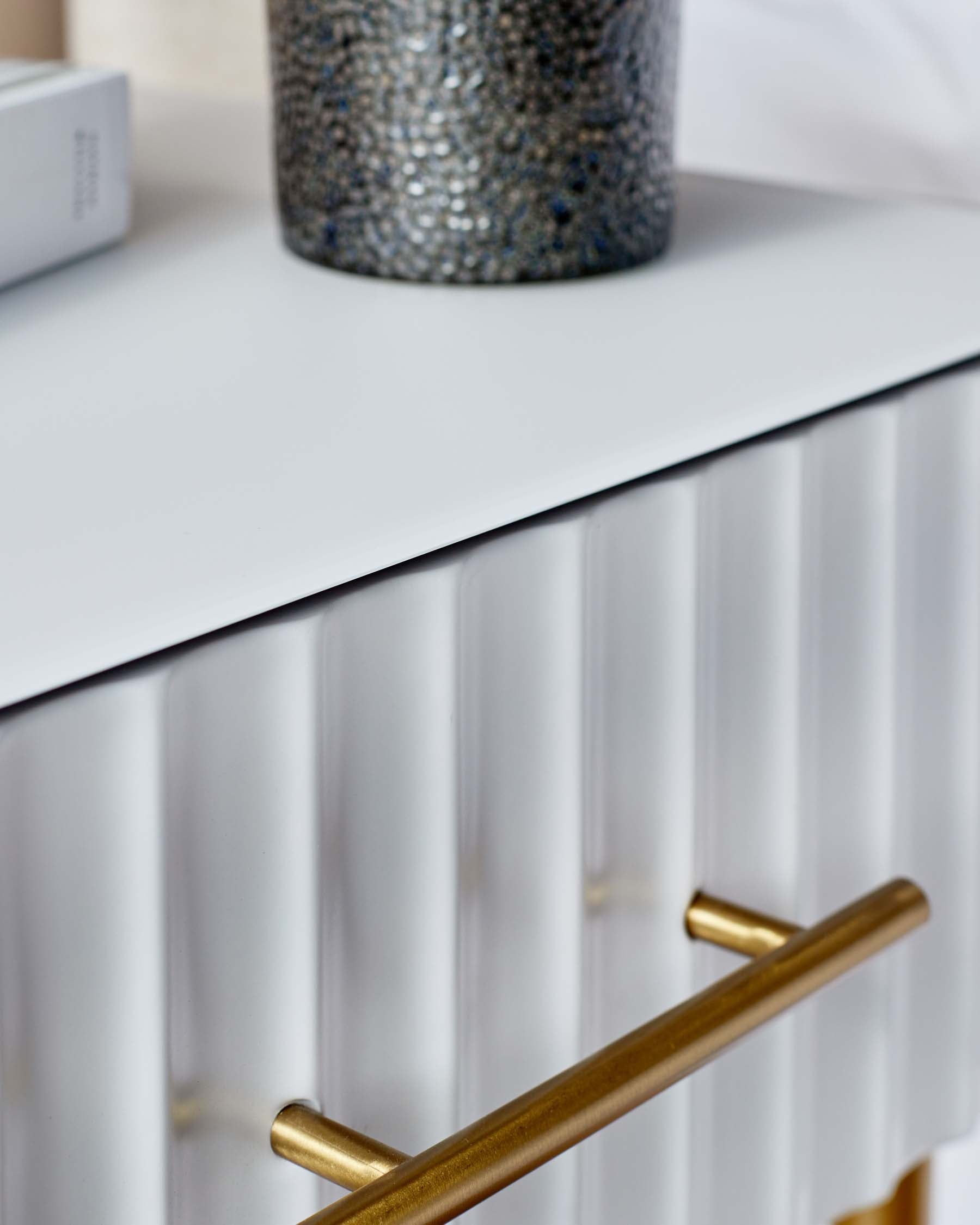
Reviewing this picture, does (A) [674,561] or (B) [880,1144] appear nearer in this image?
(A) [674,561]

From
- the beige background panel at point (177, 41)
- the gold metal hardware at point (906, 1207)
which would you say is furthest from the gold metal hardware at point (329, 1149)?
the beige background panel at point (177, 41)

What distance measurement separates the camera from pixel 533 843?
31 centimetres

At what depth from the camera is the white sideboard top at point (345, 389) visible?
25 centimetres

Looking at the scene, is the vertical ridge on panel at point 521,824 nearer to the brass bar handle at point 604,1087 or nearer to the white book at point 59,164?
the brass bar handle at point 604,1087

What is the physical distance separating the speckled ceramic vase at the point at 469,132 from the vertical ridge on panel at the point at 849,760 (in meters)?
0.11

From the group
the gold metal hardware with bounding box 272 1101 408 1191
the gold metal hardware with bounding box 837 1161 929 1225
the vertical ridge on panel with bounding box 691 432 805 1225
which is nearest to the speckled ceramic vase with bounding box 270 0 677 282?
the vertical ridge on panel with bounding box 691 432 805 1225

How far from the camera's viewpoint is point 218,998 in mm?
264

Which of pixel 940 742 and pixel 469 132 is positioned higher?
pixel 469 132

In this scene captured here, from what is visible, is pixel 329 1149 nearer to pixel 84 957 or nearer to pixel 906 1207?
pixel 84 957

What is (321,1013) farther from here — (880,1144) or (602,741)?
→ (880,1144)

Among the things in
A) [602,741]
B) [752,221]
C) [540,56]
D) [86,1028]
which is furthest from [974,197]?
[86,1028]

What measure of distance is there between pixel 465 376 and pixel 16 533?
12cm

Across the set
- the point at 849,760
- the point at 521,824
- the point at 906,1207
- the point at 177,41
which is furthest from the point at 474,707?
the point at 177,41

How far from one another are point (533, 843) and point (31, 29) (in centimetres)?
80
